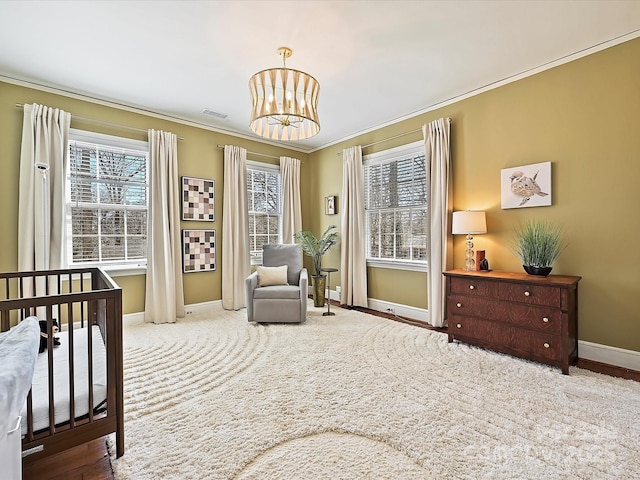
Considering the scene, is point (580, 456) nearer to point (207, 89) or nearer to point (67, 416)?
point (67, 416)

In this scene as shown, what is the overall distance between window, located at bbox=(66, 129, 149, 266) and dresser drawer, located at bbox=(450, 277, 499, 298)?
12.2 feet

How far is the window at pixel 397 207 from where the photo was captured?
13.1 feet

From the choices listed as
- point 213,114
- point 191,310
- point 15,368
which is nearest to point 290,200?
point 213,114

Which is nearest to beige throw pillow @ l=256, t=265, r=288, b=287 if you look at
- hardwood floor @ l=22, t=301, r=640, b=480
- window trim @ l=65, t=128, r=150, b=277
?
window trim @ l=65, t=128, r=150, b=277

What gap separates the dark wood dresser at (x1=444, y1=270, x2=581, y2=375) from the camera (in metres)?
2.44

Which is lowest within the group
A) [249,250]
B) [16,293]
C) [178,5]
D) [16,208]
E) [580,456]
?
[580,456]

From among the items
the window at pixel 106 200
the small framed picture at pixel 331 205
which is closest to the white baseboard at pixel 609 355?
the small framed picture at pixel 331 205

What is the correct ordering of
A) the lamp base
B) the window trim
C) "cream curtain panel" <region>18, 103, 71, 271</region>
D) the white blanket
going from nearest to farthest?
the white blanket → "cream curtain panel" <region>18, 103, 71, 271</region> → the lamp base → the window trim

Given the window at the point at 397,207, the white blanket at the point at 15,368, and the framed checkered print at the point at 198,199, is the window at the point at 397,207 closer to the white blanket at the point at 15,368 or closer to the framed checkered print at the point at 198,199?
the framed checkered print at the point at 198,199

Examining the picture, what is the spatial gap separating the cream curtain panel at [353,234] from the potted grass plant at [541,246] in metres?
2.09

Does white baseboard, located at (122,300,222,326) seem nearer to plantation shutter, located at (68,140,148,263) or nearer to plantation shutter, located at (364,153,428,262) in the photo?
plantation shutter, located at (68,140,148,263)

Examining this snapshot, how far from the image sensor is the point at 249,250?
4.66 metres

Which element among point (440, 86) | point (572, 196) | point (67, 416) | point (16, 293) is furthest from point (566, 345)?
point (16, 293)

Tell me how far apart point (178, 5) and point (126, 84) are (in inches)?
61.5
